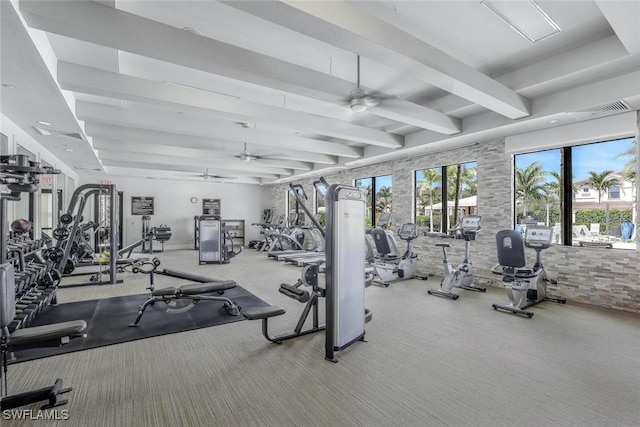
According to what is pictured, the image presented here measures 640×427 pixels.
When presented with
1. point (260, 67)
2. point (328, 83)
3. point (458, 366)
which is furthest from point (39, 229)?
point (458, 366)

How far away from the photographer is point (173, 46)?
9.75 ft

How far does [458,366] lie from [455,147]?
16.4 ft

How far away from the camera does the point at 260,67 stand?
11.5ft

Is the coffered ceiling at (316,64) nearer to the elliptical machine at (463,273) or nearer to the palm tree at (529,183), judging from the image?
the palm tree at (529,183)

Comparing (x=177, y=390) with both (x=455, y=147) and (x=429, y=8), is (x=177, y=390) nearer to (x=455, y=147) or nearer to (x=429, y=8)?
(x=429, y=8)

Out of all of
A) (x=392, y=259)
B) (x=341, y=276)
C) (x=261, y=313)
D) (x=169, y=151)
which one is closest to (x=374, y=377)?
(x=341, y=276)

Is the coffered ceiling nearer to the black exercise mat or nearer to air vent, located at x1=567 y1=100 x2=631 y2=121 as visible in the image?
air vent, located at x1=567 y1=100 x2=631 y2=121

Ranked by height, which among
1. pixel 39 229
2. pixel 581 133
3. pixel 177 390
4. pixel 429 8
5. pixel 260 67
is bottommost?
pixel 177 390

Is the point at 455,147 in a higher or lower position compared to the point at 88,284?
higher

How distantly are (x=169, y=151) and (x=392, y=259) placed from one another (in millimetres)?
5846

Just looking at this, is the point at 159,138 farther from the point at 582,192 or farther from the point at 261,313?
the point at 582,192

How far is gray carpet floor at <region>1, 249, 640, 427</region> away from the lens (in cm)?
216

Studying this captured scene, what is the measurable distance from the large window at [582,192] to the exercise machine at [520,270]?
19.0 inches

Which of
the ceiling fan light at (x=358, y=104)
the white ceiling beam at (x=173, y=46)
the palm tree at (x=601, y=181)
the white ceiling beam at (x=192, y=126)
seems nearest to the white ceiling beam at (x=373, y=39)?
the ceiling fan light at (x=358, y=104)
